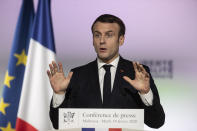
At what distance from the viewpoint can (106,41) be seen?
9.67 feet

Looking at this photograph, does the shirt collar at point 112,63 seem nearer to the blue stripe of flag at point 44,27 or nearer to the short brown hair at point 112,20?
the short brown hair at point 112,20

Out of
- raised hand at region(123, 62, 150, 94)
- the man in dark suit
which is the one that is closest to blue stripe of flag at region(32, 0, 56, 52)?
the man in dark suit

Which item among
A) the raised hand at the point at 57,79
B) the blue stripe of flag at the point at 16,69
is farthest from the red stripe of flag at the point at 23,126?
the raised hand at the point at 57,79

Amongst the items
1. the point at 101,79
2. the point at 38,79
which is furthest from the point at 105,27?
the point at 38,79

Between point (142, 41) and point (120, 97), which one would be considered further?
point (142, 41)

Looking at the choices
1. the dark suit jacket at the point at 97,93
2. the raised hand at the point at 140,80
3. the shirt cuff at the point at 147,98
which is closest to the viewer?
the raised hand at the point at 140,80

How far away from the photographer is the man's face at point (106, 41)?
296 centimetres

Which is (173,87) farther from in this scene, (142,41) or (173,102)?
(142,41)

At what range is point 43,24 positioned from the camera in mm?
3111

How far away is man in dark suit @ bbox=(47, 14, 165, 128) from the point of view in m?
2.91

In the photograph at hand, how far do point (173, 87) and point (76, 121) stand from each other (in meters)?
1.55

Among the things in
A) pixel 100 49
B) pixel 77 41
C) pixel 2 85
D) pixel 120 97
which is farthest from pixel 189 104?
pixel 2 85

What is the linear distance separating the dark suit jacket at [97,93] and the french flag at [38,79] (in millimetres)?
185

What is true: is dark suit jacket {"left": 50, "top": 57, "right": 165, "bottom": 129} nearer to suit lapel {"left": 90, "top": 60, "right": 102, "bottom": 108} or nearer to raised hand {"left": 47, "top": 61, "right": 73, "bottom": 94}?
suit lapel {"left": 90, "top": 60, "right": 102, "bottom": 108}
